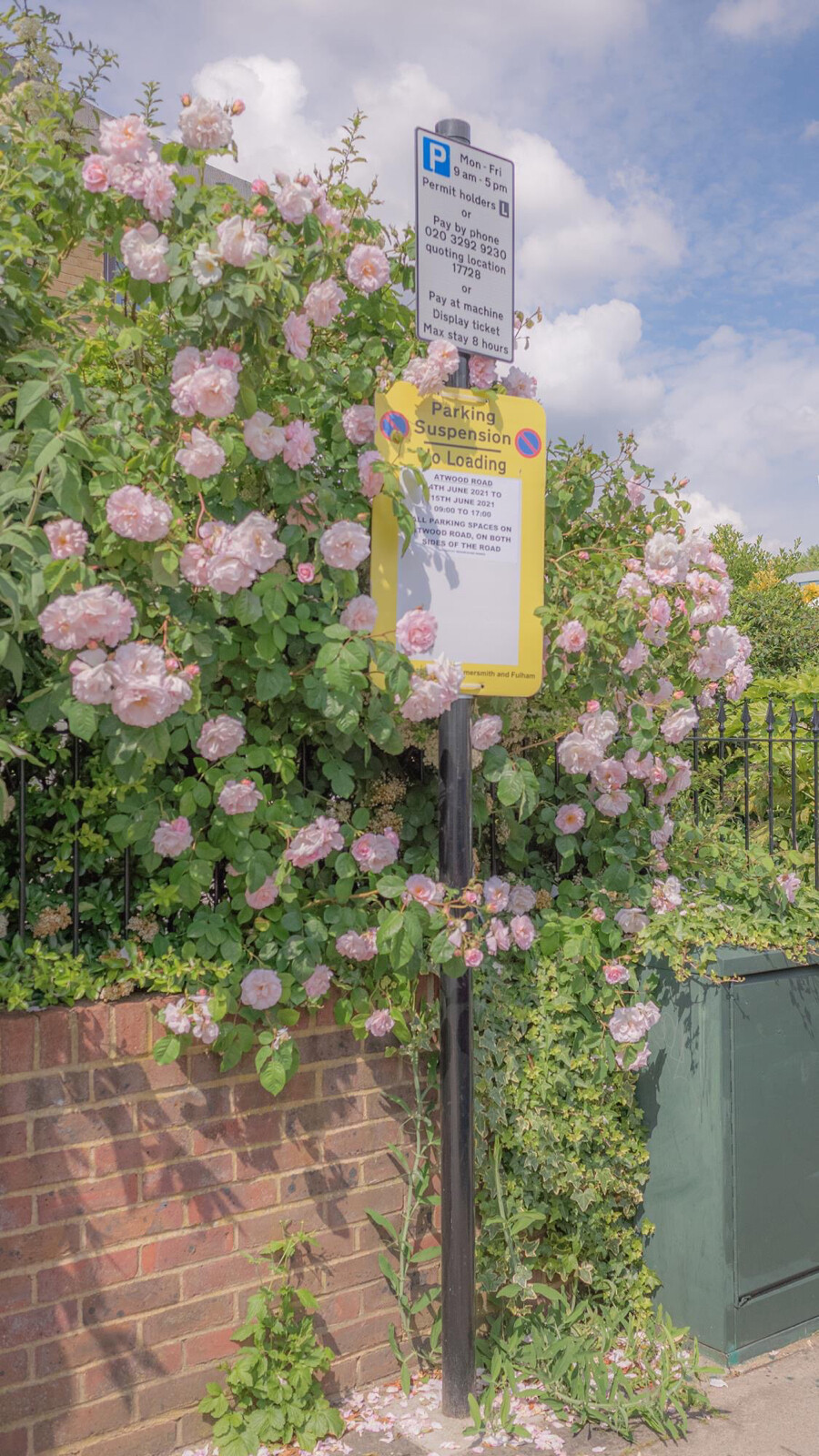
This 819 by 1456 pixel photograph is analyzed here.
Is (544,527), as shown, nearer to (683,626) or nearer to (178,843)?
(683,626)

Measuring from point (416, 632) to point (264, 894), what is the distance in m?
0.78

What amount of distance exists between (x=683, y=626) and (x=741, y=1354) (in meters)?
2.24

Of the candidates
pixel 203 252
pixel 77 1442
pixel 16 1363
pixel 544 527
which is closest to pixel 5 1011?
pixel 16 1363

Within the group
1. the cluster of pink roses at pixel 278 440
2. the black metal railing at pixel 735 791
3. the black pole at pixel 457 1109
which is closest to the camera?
the cluster of pink roses at pixel 278 440

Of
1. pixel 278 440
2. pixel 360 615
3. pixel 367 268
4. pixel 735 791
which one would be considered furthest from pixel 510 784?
pixel 735 791

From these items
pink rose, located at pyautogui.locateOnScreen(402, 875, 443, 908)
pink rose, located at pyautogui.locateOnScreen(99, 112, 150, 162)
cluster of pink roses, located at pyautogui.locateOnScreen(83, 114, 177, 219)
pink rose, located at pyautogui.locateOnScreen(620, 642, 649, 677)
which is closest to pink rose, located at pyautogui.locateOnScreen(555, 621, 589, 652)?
pink rose, located at pyautogui.locateOnScreen(620, 642, 649, 677)

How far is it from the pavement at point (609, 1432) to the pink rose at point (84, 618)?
7.28 ft

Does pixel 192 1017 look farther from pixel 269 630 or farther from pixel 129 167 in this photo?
pixel 129 167

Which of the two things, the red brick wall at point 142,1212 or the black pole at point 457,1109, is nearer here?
the red brick wall at point 142,1212

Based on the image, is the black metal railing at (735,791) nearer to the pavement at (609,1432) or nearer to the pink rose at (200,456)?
the pink rose at (200,456)

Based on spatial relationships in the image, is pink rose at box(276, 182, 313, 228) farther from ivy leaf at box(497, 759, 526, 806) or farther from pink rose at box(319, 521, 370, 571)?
ivy leaf at box(497, 759, 526, 806)

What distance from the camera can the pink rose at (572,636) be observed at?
3234 millimetres

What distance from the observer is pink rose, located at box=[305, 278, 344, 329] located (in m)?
2.75

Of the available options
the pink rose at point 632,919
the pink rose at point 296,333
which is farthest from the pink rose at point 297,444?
the pink rose at point 632,919
